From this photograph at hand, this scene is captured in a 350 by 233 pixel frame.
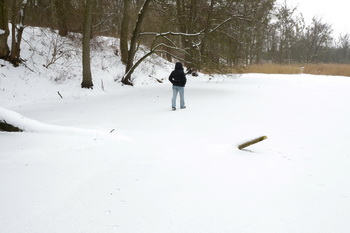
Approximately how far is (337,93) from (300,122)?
21.2 ft

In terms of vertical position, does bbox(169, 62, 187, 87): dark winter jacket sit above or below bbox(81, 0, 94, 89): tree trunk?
below

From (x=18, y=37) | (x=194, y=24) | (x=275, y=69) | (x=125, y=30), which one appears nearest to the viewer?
(x=18, y=37)

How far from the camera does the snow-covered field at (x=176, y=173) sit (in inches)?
102

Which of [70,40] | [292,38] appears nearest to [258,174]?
[70,40]

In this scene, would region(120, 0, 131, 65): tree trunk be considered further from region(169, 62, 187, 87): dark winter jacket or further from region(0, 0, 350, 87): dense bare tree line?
region(169, 62, 187, 87): dark winter jacket

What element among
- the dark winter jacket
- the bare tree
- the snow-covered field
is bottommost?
the snow-covered field

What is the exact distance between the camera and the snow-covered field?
259 cm

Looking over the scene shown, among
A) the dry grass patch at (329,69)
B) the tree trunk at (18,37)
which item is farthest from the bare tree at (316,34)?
the tree trunk at (18,37)

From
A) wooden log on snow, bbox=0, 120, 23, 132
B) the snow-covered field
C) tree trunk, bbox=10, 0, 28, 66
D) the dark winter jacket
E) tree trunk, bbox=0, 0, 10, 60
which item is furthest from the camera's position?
tree trunk, bbox=10, 0, 28, 66

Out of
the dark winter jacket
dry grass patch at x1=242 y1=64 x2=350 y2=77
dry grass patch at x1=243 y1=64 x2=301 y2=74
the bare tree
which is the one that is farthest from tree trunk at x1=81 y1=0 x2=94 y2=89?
the bare tree

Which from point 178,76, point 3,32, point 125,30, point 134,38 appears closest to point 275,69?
point 125,30

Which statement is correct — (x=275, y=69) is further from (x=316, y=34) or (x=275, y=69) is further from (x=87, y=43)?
(x=316, y=34)

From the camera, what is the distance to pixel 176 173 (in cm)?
367

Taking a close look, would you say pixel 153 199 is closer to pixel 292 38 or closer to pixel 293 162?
pixel 293 162
